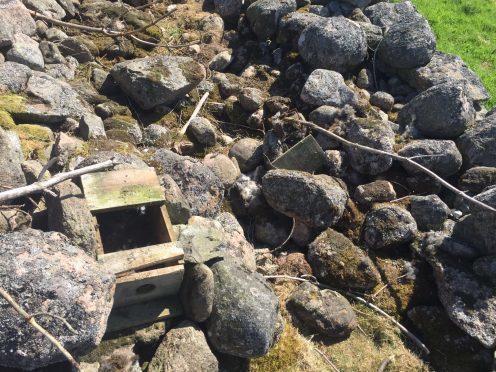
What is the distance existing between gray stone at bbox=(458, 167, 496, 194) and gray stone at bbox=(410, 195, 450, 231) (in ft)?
1.52

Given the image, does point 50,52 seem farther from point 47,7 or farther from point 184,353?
point 184,353

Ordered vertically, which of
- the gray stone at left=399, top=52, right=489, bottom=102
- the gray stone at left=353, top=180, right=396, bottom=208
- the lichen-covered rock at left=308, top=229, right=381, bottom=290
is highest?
the gray stone at left=399, top=52, right=489, bottom=102

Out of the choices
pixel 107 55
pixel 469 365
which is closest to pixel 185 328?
pixel 469 365

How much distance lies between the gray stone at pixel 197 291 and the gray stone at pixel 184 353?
12cm

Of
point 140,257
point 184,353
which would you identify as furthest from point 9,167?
point 184,353

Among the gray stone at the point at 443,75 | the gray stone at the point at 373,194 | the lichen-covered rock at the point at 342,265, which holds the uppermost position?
the gray stone at the point at 443,75

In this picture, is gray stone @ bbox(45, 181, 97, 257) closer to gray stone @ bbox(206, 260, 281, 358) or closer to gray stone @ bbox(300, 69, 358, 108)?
gray stone @ bbox(206, 260, 281, 358)

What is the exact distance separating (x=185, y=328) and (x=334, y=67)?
504 centimetres

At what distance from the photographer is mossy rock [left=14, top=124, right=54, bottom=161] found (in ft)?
15.8

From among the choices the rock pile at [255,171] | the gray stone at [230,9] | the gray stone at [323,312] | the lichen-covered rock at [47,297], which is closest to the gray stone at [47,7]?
the rock pile at [255,171]

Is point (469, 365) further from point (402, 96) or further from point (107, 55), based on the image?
point (107, 55)

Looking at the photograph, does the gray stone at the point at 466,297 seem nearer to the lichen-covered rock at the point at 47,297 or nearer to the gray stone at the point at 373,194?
the gray stone at the point at 373,194

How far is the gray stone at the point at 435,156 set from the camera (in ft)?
20.2

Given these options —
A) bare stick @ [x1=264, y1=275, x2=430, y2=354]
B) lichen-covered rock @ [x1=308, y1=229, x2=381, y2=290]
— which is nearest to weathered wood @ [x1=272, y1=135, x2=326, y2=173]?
lichen-covered rock @ [x1=308, y1=229, x2=381, y2=290]
